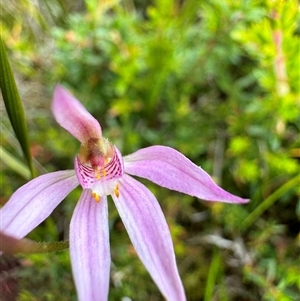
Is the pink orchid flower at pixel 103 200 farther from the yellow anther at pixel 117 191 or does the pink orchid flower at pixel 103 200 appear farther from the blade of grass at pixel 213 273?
the blade of grass at pixel 213 273

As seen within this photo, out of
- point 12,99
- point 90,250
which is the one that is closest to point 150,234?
point 90,250

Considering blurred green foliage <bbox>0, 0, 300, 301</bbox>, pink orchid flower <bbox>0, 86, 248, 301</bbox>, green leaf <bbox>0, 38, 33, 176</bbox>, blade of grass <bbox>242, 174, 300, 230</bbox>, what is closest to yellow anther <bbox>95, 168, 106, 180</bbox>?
pink orchid flower <bbox>0, 86, 248, 301</bbox>

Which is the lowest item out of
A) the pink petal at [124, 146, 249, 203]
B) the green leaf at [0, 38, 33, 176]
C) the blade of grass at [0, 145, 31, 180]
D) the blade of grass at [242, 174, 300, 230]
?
the pink petal at [124, 146, 249, 203]

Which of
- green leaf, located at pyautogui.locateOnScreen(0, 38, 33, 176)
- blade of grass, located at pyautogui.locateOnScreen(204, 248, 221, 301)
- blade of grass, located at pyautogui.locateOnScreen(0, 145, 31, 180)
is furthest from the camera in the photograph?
blade of grass, located at pyautogui.locateOnScreen(0, 145, 31, 180)

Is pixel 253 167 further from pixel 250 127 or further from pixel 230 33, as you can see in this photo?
pixel 230 33

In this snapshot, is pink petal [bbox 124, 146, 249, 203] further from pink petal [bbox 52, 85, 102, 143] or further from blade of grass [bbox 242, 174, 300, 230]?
blade of grass [bbox 242, 174, 300, 230]

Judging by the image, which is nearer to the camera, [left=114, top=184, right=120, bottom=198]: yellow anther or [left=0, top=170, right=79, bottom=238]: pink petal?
[left=0, top=170, right=79, bottom=238]: pink petal

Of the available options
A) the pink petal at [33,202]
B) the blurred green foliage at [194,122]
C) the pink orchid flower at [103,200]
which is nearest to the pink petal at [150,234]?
the pink orchid flower at [103,200]

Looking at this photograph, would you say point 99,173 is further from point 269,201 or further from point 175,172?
point 269,201
